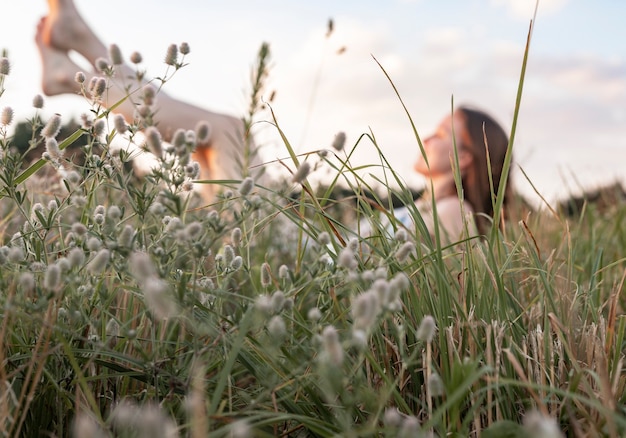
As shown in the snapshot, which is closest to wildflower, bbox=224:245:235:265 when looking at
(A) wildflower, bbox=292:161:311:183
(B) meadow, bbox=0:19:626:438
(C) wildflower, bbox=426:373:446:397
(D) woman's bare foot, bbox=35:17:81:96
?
(B) meadow, bbox=0:19:626:438

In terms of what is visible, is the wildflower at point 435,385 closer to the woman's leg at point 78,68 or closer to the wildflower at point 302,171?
the wildflower at point 302,171

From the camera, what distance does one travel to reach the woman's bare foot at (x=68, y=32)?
205 inches

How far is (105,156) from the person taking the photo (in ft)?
4.30

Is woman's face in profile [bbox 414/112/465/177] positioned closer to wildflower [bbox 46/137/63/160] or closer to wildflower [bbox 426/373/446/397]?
wildflower [bbox 46/137/63/160]

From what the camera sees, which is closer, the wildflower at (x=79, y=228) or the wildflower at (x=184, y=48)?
the wildflower at (x=79, y=228)

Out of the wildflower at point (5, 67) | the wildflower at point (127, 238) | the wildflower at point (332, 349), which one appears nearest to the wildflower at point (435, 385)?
the wildflower at point (332, 349)

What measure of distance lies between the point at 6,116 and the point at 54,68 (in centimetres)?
422

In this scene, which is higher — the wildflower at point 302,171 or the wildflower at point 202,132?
the wildflower at point 202,132

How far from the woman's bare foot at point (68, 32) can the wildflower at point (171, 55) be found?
4171 mm

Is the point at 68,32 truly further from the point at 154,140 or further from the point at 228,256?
the point at 154,140

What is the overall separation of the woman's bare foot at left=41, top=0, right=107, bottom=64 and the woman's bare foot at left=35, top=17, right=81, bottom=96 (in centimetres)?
5

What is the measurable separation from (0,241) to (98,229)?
70 centimetres

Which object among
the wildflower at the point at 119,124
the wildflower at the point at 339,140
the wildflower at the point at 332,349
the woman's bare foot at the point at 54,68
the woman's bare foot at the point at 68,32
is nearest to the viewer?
the wildflower at the point at 332,349

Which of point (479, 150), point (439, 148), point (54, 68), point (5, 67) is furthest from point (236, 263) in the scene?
point (54, 68)
